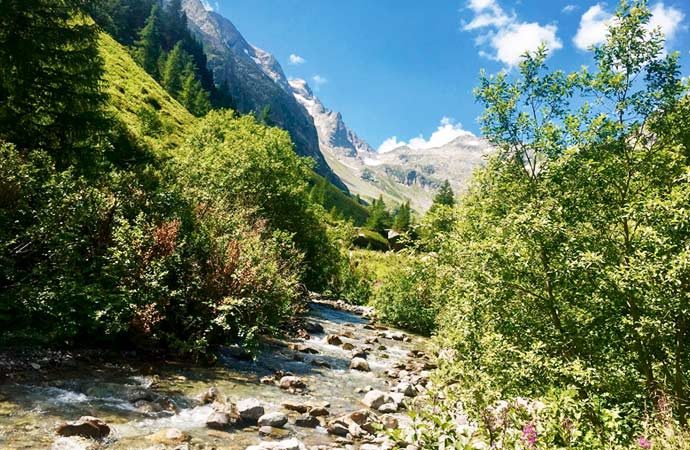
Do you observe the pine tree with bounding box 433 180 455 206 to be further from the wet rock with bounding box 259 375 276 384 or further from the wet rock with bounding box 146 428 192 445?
the wet rock with bounding box 146 428 192 445

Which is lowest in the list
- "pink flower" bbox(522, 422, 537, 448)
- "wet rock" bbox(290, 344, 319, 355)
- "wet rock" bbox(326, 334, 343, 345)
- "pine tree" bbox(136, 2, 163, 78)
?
"wet rock" bbox(290, 344, 319, 355)

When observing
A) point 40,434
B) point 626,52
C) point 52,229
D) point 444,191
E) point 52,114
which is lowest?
point 40,434

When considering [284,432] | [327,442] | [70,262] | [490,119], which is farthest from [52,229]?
[490,119]

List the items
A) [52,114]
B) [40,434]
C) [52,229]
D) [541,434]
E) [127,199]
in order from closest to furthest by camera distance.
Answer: [541,434], [40,434], [52,229], [127,199], [52,114]

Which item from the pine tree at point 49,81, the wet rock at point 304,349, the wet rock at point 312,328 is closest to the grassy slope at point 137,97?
the pine tree at point 49,81

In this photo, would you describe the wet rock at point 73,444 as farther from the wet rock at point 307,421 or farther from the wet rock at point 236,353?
the wet rock at point 236,353

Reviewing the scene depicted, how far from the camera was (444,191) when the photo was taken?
131000 mm

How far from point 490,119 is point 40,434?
11343mm

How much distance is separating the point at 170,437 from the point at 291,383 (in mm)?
6496

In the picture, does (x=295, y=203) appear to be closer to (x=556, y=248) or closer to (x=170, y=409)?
(x=170, y=409)

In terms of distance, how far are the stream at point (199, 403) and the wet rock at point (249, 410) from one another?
0.85 feet

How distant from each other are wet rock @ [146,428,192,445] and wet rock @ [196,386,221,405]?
7.26 feet

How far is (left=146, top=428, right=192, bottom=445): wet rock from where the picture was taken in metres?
9.84

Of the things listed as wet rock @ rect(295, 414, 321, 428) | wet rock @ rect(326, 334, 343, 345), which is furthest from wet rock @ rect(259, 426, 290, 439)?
wet rock @ rect(326, 334, 343, 345)
